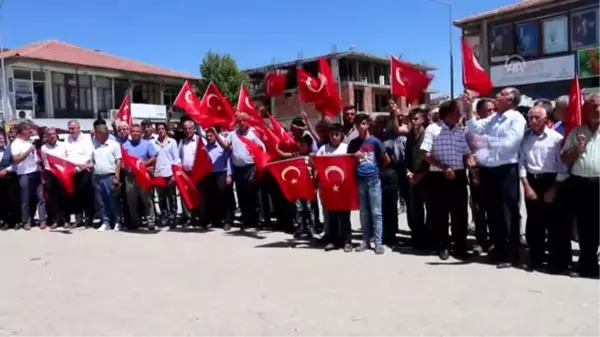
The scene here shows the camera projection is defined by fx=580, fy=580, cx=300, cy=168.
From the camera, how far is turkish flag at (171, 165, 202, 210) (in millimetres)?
9312

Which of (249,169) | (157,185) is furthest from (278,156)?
(157,185)

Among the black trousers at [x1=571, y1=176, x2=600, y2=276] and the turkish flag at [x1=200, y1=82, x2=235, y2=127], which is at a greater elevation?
the turkish flag at [x1=200, y1=82, x2=235, y2=127]

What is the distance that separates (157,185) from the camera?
9.55 metres

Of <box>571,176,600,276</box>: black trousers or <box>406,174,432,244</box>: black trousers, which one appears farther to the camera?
<box>406,174,432,244</box>: black trousers

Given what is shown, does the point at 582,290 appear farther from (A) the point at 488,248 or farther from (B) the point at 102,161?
(B) the point at 102,161

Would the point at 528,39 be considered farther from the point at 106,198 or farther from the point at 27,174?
the point at 27,174

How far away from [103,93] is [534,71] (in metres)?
31.5

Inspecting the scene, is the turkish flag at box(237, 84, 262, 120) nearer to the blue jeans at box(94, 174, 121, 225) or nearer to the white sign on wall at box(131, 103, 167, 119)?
the blue jeans at box(94, 174, 121, 225)

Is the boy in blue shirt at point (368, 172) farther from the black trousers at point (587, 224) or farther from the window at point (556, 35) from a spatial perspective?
the window at point (556, 35)

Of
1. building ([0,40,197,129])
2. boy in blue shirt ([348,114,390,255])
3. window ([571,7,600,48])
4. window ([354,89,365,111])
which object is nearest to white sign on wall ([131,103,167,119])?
building ([0,40,197,129])

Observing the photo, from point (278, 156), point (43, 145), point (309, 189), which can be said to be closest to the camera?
point (309, 189)

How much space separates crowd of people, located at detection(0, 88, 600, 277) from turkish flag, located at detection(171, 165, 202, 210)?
0.13 metres

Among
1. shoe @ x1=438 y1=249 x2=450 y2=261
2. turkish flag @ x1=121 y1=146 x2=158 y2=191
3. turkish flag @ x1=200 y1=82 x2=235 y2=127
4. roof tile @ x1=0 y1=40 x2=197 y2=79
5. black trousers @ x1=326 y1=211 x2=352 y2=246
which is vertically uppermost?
roof tile @ x1=0 y1=40 x2=197 y2=79

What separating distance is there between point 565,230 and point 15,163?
28.2 feet
